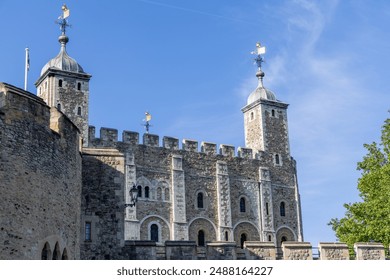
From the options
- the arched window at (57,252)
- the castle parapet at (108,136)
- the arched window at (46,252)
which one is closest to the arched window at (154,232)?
the castle parapet at (108,136)

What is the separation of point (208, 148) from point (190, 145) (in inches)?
56.9

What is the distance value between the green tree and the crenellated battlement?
17.2m

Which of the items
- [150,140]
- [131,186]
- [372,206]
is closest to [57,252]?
[372,206]

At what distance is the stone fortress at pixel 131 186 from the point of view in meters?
15.0

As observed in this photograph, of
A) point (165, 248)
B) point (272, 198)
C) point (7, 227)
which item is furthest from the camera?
point (272, 198)

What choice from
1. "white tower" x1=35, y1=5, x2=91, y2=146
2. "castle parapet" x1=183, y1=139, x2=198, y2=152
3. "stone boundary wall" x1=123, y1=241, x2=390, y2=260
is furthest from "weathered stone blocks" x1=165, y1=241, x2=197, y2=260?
"castle parapet" x1=183, y1=139, x2=198, y2=152

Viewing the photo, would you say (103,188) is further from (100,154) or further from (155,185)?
(155,185)

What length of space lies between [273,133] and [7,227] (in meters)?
39.6

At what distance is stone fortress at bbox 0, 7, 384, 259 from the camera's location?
49.1ft

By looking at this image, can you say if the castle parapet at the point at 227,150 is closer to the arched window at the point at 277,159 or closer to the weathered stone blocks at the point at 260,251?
the arched window at the point at 277,159

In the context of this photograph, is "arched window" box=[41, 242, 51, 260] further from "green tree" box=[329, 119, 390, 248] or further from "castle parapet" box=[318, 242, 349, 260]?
"green tree" box=[329, 119, 390, 248]

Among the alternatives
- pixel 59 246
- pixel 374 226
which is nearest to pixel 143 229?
pixel 374 226
